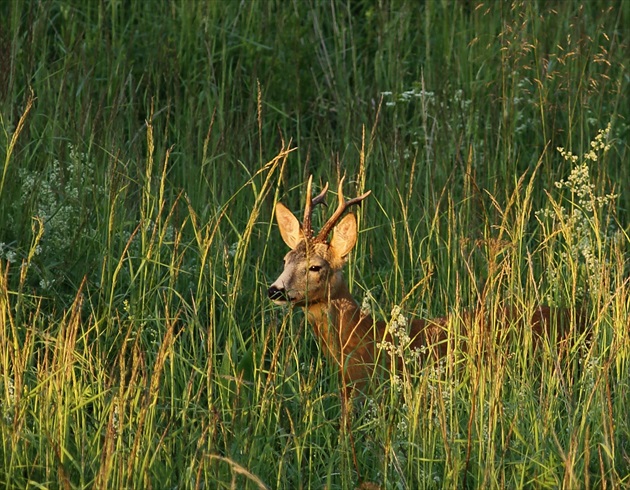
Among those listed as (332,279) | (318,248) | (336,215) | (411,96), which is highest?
(411,96)

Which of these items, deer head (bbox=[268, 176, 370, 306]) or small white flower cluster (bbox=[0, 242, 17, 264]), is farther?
deer head (bbox=[268, 176, 370, 306])

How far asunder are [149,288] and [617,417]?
1555mm

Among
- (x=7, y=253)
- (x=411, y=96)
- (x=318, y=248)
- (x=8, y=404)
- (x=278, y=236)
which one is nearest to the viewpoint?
(x=8, y=404)

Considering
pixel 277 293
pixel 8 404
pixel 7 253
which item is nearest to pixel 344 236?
pixel 277 293

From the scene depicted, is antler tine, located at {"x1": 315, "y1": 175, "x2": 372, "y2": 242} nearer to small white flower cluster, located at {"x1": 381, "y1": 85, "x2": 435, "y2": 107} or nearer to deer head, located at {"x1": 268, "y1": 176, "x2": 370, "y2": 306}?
deer head, located at {"x1": 268, "y1": 176, "x2": 370, "y2": 306}

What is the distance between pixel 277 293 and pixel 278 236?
0.93m

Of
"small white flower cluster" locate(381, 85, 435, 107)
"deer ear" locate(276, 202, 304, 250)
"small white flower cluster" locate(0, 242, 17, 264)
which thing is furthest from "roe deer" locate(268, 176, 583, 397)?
"small white flower cluster" locate(381, 85, 435, 107)

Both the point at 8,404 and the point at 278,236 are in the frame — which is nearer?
the point at 8,404

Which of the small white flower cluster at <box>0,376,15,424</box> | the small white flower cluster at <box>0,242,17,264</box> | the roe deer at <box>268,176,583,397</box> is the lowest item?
the roe deer at <box>268,176,583,397</box>

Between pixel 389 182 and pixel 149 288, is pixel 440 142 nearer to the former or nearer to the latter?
pixel 389 182

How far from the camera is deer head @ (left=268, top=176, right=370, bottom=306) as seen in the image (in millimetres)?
4605

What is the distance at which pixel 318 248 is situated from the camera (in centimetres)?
476

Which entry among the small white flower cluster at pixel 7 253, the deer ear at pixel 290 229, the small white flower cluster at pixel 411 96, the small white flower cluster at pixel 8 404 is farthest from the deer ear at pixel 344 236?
the small white flower cluster at pixel 8 404

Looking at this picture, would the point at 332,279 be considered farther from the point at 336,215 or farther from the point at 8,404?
the point at 8,404
